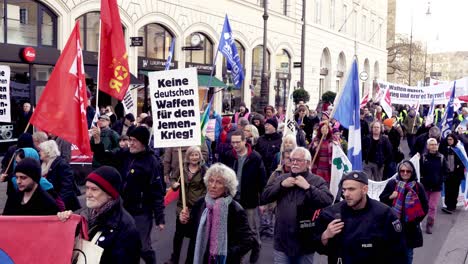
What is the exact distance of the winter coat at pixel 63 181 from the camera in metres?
6.00

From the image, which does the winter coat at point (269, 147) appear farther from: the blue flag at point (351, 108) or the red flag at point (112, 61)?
the red flag at point (112, 61)

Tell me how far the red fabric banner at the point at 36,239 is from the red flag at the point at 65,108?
8.23ft

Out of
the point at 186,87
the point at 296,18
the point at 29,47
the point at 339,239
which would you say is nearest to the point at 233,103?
the point at 296,18

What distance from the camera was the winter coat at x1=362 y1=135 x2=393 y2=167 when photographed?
9.98 m

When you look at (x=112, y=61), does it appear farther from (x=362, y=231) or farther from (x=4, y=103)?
(x=362, y=231)

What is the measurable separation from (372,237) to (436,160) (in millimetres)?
5691

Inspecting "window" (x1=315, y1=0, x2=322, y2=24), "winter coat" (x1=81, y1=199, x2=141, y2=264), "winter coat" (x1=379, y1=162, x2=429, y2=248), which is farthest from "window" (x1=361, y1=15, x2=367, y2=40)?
"winter coat" (x1=81, y1=199, x2=141, y2=264)

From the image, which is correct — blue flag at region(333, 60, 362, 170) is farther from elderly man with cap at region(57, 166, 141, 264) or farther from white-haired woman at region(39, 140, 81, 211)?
elderly man with cap at region(57, 166, 141, 264)

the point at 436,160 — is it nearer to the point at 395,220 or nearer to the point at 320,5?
the point at 395,220

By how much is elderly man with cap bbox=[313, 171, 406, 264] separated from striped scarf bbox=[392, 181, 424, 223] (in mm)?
2187

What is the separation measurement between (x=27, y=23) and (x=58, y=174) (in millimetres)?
11531

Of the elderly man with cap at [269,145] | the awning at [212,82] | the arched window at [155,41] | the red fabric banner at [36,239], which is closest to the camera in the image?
the red fabric banner at [36,239]

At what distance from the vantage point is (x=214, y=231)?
4680mm

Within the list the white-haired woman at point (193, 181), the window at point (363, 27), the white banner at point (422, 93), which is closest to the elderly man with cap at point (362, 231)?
the white-haired woman at point (193, 181)
